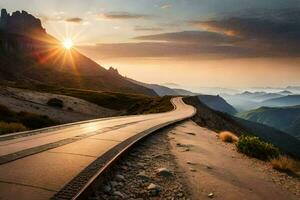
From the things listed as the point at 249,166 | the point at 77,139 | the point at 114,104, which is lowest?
the point at 114,104

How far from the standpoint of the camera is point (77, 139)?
15.6 m

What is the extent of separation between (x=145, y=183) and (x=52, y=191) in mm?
3357

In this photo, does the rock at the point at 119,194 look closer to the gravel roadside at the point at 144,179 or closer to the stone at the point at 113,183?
the gravel roadside at the point at 144,179

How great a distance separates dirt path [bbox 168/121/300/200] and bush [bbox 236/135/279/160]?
0.72m

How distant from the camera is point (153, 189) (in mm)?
9555

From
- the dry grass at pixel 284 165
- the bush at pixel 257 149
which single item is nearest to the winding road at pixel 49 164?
the dry grass at pixel 284 165

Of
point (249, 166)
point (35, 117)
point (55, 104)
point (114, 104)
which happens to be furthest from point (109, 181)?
point (114, 104)

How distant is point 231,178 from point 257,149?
6347mm

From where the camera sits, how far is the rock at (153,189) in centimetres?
926

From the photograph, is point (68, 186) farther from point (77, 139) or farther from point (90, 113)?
point (90, 113)

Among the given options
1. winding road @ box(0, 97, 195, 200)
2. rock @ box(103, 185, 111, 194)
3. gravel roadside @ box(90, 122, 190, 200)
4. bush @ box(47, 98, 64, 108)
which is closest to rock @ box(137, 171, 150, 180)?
gravel roadside @ box(90, 122, 190, 200)

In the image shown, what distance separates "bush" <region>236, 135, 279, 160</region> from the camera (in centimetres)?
1739

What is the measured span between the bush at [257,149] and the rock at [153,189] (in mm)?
8763

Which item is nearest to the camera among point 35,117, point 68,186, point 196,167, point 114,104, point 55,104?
point 68,186
